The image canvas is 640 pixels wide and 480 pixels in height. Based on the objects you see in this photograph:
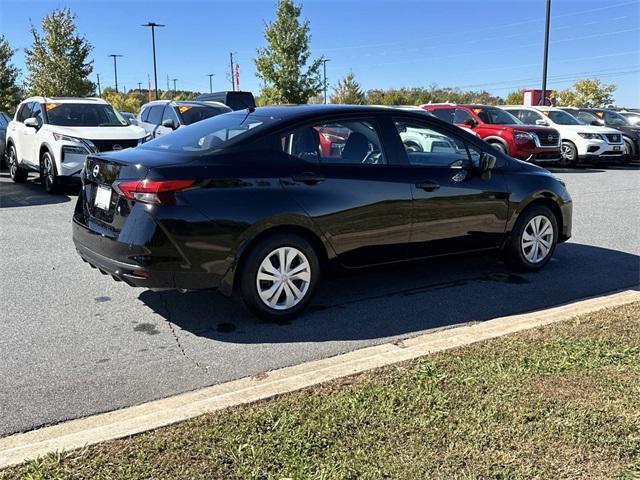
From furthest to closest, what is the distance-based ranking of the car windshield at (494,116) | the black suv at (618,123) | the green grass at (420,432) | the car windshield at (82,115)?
the black suv at (618,123) < the car windshield at (494,116) < the car windshield at (82,115) < the green grass at (420,432)

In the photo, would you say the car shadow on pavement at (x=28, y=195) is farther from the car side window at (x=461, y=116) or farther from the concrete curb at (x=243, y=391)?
the car side window at (x=461, y=116)

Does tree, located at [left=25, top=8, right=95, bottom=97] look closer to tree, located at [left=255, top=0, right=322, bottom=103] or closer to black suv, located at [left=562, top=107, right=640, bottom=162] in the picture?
tree, located at [left=255, top=0, right=322, bottom=103]

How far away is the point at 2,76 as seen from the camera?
35406mm

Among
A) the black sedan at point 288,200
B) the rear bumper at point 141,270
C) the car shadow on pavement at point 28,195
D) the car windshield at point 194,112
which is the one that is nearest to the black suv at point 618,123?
the car windshield at point 194,112

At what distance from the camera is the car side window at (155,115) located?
1429 cm

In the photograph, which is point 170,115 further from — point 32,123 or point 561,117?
point 561,117

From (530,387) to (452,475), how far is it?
103 centimetres

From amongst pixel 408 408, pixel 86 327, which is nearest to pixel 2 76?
pixel 86 327

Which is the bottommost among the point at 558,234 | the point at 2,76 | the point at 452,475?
the point at 452,475

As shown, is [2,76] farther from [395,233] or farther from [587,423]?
[587,423]

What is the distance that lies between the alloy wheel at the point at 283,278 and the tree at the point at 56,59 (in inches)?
1141

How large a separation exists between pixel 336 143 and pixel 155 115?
1046 cm

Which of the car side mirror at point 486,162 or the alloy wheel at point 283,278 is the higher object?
the car side mirror at point 486,162

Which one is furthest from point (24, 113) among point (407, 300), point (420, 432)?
point (420, 432)
